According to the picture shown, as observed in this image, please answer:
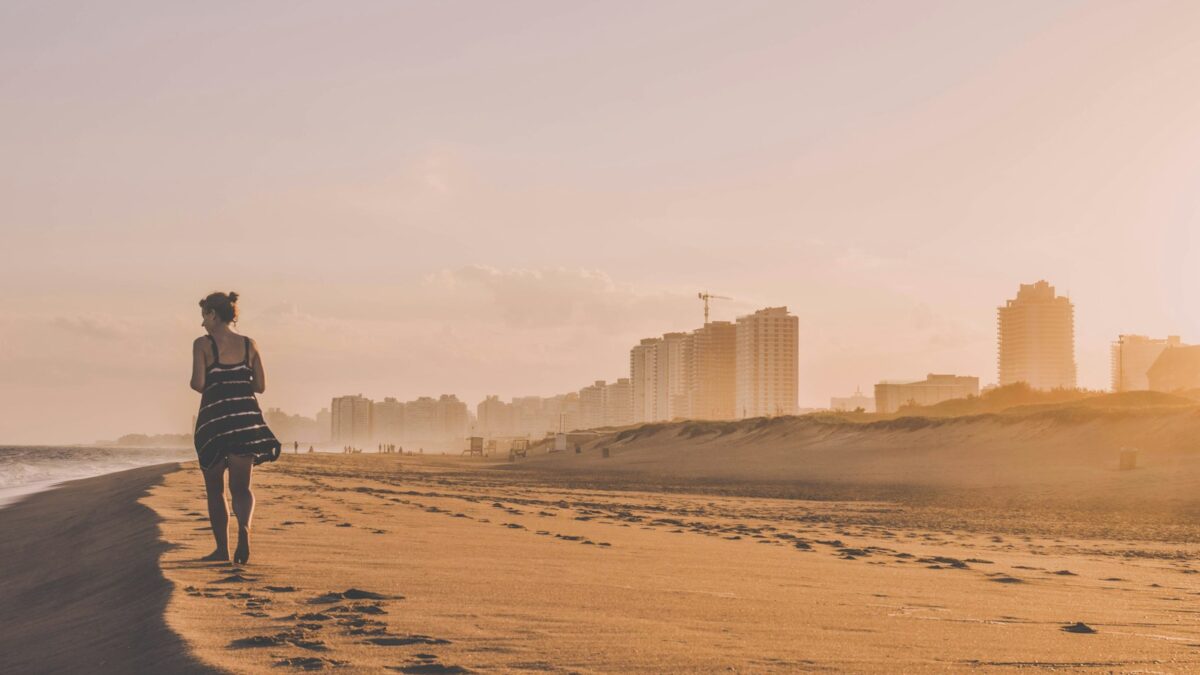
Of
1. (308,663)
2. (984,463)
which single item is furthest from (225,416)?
(984,463)

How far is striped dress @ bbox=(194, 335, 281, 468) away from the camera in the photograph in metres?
7.31

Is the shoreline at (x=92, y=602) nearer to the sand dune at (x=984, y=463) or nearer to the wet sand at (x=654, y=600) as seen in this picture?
the wet sand at (x=654, y=600)

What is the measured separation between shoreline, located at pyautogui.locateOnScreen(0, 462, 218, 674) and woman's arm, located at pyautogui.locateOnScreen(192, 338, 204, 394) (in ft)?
4.21

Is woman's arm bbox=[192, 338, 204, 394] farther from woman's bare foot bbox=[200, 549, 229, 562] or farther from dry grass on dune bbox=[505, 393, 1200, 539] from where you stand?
dry grass on dune bbox=[505, 393, 1200, 539]

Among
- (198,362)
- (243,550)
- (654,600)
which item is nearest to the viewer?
(654,600)

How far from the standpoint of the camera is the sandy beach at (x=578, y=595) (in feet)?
14.9

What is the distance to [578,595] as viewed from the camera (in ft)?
20.5

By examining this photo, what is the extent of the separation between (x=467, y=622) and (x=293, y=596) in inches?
50.6

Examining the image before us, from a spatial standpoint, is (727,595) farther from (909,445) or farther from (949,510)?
A: (909,445)

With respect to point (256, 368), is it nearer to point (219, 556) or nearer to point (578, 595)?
point (219, 556)

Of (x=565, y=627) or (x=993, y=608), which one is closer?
(x=565, y=627)

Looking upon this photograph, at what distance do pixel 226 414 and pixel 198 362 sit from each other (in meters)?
0.42

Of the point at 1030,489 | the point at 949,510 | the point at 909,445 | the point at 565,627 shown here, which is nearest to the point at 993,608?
the point at 565,627

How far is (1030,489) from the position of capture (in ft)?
84.6
